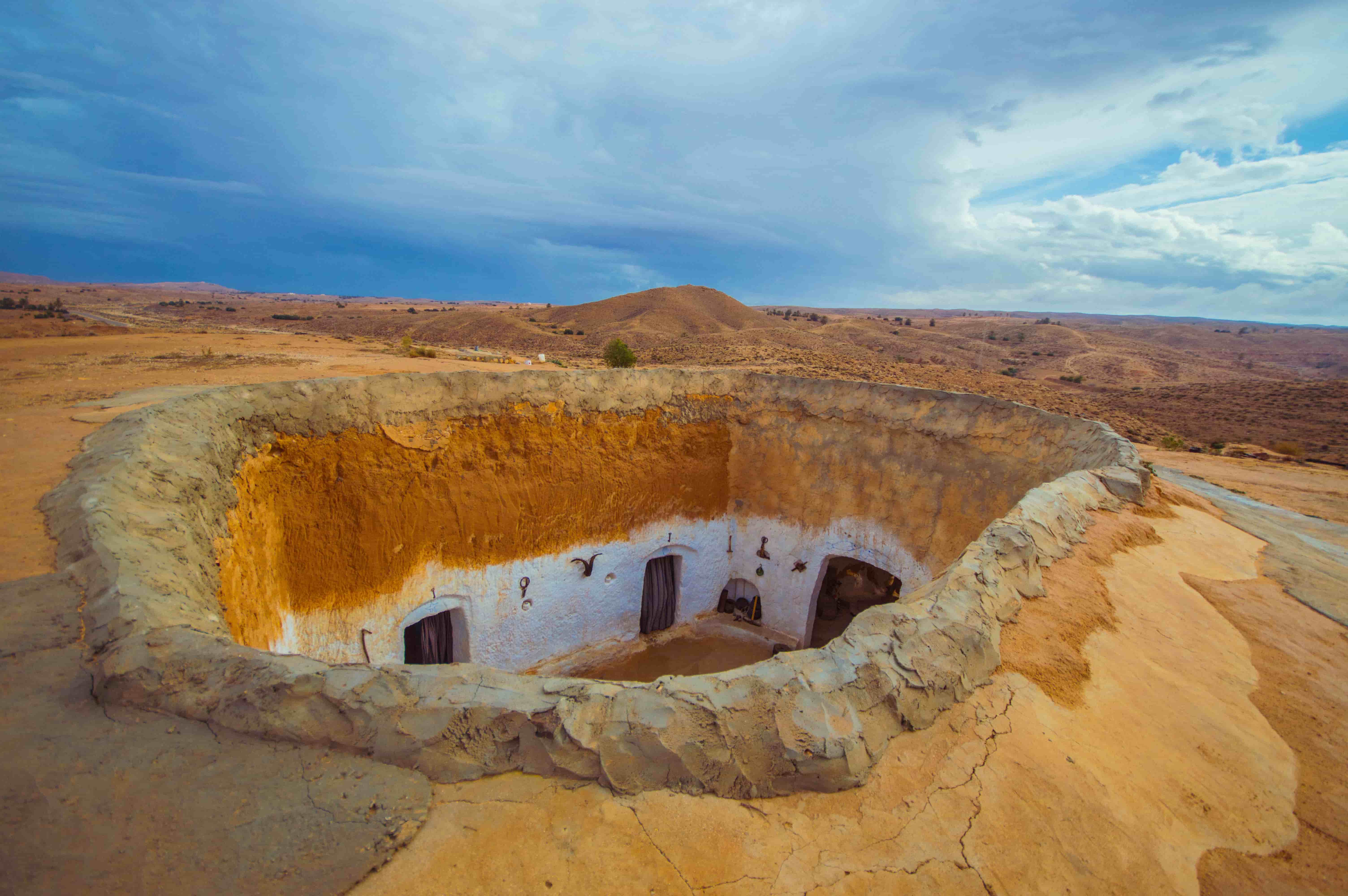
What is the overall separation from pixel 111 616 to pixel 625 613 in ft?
27.8

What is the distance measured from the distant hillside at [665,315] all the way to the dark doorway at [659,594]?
27.8m

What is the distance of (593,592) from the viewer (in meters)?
10.5

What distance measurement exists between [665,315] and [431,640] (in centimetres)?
4062

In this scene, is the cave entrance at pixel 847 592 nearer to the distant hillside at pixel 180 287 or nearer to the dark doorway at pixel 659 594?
the dark doorway at pixel 659 594

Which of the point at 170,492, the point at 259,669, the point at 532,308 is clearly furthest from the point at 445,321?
the point at 259,669

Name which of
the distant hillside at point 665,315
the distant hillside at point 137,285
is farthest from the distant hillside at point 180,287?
the distant hillside at point 665,315

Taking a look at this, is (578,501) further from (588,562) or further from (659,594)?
(659,594)

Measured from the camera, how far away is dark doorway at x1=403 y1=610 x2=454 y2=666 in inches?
359

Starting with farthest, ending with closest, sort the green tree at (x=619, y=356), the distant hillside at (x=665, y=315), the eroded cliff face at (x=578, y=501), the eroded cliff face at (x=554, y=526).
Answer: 1. the distant hillside at (x=665, y=315)
2. the green tree at (x=619, y=356)
3. the eroded cliff face at (x=578, y=501)
4. the eroded cliff face at (x=554, y=526)

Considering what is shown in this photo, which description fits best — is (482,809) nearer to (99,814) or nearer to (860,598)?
(99,814)

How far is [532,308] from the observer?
72.8 meters

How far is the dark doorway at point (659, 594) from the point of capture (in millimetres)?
11633

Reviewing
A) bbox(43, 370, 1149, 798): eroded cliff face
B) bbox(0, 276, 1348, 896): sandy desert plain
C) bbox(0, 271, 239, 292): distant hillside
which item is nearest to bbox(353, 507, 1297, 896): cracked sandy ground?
bbox(0, 276, 1348, 896): sandy desert plain

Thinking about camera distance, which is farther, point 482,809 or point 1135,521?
point 1135,521
